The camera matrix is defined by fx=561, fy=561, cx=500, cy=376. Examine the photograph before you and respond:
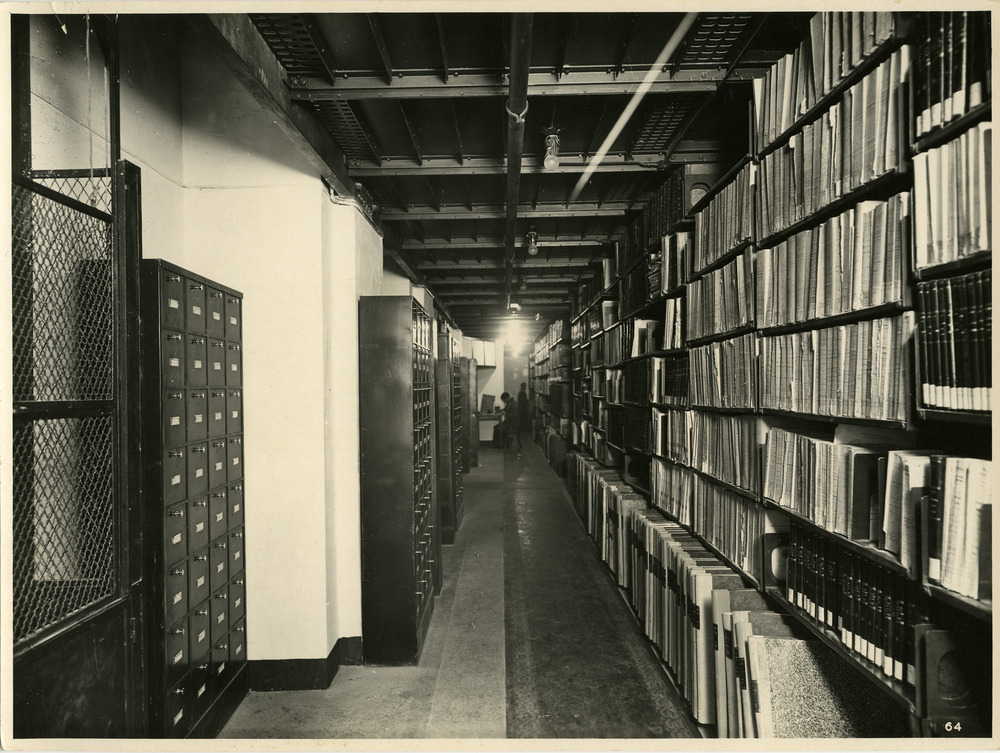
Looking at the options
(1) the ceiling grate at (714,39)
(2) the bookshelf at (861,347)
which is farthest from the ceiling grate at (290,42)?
(2) the bookshelf at (861,347)

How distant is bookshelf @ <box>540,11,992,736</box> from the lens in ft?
4.06

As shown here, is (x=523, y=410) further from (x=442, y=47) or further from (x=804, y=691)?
(x=804, y=691)

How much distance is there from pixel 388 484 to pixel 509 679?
47.9 inches

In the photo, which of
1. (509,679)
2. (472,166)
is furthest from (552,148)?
(509,679)

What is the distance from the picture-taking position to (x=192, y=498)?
2.33 meters

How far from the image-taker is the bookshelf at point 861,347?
124 cm

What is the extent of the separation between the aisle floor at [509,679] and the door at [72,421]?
110 centimetres

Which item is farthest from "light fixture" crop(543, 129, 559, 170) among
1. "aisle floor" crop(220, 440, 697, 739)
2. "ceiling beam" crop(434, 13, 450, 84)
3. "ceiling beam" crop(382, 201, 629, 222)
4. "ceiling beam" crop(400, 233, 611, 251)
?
"aisle floor" crop(220, 440, 697, 739)

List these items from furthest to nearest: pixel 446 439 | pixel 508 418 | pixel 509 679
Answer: pixel 508 418, pixel 446 439, pixel 509 679

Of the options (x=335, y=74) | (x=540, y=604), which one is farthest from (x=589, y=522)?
(x=335, y=74)

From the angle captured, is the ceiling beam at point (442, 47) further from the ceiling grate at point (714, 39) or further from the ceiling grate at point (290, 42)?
the ceiling grate at point (714, 39)

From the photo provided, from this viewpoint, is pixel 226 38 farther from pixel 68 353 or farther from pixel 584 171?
pixel 584 171

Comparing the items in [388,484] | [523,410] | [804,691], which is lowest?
[804,691]

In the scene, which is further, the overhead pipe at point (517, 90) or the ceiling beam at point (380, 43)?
the ceiling beam at point (380, 43)
